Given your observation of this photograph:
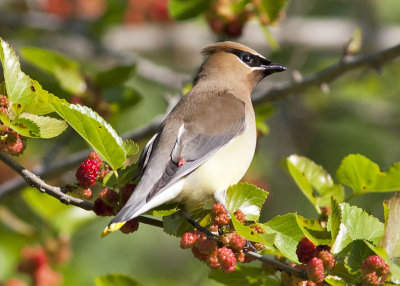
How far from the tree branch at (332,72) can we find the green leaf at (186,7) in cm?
59

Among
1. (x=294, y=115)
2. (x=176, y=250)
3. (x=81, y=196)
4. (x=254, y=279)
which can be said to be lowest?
(x=176, y=250)

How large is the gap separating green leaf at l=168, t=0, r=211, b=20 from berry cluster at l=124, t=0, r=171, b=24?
8.45 ft

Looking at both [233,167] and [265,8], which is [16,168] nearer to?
[233,167]

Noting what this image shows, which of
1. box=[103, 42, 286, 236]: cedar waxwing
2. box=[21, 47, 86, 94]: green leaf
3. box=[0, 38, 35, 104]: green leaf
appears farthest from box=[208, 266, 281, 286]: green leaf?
box=[21, 47, 86, 94]: green leaf

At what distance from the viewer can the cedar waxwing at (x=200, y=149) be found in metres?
2.80

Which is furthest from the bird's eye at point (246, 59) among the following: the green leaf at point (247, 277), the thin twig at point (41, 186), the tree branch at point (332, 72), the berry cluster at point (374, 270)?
the berry cluster at point (374, 270)

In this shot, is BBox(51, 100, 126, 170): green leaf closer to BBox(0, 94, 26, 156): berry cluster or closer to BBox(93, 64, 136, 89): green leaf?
BBox(0, 94, 26, 156): berry cluster

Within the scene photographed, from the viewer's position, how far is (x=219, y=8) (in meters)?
4.11

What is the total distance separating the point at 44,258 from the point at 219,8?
5.41 ft

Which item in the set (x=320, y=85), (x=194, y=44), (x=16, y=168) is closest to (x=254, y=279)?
(x=16, y=168)

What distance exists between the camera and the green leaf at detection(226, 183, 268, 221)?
2557 mm

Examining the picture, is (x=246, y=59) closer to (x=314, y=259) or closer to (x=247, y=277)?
(x=247, y=277)

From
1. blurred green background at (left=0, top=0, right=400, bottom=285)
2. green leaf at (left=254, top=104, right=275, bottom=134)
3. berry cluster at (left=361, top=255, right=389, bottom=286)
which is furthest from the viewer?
blurred green background at (left=0, top=0, right=400, bottom=285)

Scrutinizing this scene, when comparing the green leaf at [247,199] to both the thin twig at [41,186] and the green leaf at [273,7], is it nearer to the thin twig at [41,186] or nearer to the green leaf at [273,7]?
the thin twig at [41,186]
